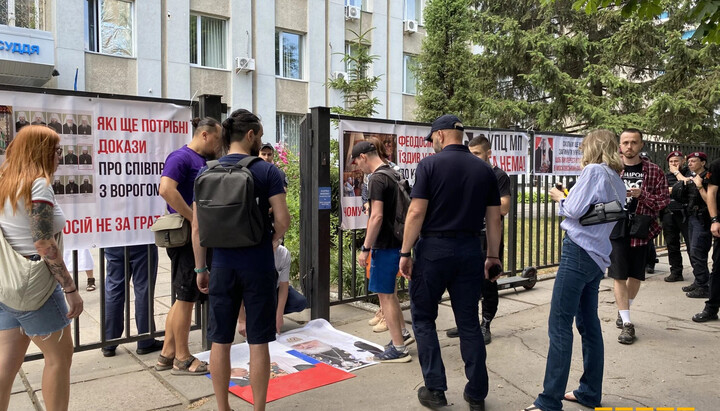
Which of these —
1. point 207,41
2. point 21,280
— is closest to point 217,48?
point 207,41

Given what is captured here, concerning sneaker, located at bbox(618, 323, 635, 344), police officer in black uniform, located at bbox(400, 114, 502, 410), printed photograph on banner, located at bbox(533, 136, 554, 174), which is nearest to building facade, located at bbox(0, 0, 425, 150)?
printed photograph on banner, located at bbox(533, 136, 554, 174)

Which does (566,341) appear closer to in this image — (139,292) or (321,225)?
(321,225)

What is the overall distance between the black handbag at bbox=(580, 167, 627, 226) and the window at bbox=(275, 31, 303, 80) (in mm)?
18304

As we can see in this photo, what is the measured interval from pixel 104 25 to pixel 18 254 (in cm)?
1598

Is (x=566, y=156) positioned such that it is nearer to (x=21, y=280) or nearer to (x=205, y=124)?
(x=205, y=124)

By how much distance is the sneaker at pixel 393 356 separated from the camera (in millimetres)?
4723

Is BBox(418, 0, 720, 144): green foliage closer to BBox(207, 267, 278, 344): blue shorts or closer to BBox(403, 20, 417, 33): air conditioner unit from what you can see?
BBox(403, 20, 417, 33): air conditioner unit

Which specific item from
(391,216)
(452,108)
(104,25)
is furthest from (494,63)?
(391,216)

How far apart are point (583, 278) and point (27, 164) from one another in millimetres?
3435

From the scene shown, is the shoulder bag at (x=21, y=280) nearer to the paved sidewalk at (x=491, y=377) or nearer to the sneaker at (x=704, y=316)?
the paved sidewalk at (x=491, y=377)

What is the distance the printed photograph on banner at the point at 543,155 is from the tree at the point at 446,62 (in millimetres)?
6478

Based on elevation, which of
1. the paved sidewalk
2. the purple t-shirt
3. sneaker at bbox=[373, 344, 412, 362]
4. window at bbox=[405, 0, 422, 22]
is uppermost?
window at bbox=[405, 0, 422, 22]

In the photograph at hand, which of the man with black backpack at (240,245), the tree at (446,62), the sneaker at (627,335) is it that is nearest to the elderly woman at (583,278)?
the sneaker at (627,335)

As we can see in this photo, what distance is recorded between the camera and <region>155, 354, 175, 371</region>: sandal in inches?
176
